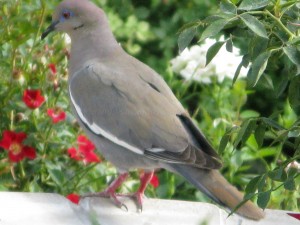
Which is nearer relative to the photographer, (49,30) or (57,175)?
(57,175)

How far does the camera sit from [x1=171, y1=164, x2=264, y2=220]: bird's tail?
315cm

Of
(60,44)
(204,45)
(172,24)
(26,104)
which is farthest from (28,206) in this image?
(172,24)

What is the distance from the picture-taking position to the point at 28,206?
2.93 meters

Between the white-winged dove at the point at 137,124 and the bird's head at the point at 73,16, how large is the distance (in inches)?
7.8

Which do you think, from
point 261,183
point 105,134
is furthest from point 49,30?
point 261,183

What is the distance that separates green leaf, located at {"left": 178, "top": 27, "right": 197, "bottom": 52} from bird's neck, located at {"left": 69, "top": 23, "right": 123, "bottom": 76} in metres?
1.27

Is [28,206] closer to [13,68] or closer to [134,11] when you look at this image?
[13,68]

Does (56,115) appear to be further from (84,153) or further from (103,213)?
(103,213)

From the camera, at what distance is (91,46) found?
3.97 metres

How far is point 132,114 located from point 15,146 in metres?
0.55

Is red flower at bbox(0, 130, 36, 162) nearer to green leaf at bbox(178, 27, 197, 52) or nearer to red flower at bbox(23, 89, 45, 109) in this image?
red flower at bbox(23, 89, 45, 109)

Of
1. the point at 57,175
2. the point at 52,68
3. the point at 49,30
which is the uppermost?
the point at 49,30

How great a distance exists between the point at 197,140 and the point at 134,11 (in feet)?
8.99

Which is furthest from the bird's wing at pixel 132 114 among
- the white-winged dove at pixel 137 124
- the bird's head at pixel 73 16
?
the bird's head at pixel 73 16
